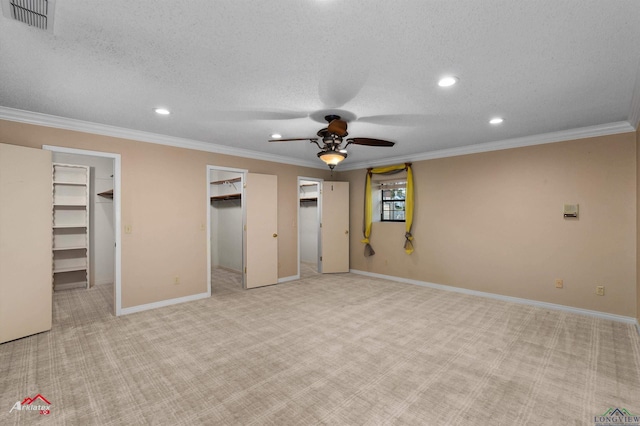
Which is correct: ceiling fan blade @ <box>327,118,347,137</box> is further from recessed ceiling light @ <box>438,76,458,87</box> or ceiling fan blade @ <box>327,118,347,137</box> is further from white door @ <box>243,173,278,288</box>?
white door @ <box>243,173,278,288</box>

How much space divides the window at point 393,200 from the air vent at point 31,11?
5.51 metres

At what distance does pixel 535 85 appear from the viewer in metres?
2.55

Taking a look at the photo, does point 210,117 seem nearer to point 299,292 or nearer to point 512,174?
point 299,292

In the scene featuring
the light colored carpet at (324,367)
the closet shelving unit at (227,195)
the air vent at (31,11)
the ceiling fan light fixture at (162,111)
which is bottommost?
the light colored carpet at (324,367)

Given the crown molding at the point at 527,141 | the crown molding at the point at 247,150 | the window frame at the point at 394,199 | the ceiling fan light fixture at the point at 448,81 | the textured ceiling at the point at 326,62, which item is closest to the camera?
the textured ceiling at the point at 326,62

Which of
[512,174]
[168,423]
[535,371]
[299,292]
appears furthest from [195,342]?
[512,174]

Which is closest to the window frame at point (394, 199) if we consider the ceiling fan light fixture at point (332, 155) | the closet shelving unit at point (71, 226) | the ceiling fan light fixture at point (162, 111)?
the ceiling fan light fixture at point (332, 155)

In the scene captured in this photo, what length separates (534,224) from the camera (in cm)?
425

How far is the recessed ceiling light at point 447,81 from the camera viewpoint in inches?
94.6

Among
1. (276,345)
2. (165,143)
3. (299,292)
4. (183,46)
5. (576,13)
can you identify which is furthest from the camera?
(299,292)

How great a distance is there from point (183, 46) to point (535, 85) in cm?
304

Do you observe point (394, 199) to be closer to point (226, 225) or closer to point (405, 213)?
point (405, 213)

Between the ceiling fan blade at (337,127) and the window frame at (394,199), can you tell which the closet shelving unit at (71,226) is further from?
the window frame at (394,199)

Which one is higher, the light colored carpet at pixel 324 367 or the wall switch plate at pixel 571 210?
the wall switch plate at pixel 571 210
